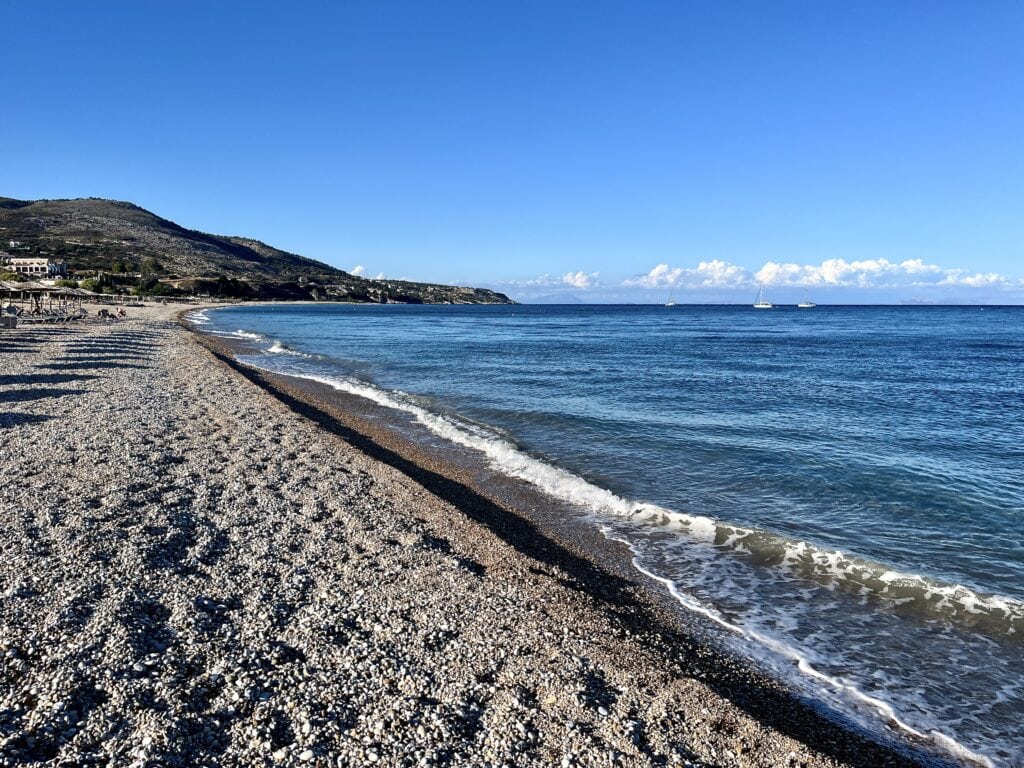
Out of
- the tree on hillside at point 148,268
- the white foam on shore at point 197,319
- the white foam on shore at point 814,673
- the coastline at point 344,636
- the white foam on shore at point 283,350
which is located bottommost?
the white foam on shore at point 814,673

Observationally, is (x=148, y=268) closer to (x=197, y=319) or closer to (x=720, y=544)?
(x=197, y=319)

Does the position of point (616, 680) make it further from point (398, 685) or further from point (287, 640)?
point (287, 640)

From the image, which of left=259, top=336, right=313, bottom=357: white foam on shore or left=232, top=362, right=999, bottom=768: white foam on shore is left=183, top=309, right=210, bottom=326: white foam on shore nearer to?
left=259, top=336, right=313, bottom=357: white foam on shore

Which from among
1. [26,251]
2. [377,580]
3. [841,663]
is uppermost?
[26,251]

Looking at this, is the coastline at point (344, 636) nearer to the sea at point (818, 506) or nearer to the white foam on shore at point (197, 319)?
the sea at point (818, 506)

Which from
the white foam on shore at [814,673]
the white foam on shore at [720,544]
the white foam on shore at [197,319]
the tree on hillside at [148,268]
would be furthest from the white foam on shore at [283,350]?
the tree on hillside at [148,268]

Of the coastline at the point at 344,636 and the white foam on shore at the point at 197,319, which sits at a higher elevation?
the white foam on shore at the point at 197,319

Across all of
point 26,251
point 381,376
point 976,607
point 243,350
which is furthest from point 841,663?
point 26,251

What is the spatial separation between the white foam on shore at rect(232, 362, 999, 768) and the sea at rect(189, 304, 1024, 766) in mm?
30

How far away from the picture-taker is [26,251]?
454ft

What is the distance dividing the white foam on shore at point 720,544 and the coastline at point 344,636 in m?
0.46

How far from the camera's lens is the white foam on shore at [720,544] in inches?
244

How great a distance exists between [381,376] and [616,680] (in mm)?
26425

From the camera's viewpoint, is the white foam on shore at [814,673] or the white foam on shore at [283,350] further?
the white foam on shore at [283,350]
